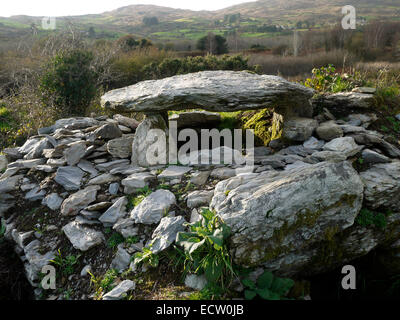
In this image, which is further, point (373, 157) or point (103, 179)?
point (103, 179)

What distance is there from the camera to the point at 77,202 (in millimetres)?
3896

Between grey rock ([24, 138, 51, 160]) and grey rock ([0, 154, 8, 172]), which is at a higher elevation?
grey rock ([24, 138, 51, 160])

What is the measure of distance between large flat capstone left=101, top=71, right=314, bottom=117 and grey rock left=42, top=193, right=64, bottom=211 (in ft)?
5.35

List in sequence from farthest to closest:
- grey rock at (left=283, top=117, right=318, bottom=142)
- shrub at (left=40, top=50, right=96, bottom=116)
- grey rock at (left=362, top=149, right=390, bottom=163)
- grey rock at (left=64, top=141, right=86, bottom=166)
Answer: shrub at (left=40, top=50, right=96, bottom=116) → grey rock at (left=64, top=141, right=86, bottom=166) → grey rock at (left=283, top=117, right=318, bottom=142) → grey rock at (left=362, top=149, right=390, bottom=163)

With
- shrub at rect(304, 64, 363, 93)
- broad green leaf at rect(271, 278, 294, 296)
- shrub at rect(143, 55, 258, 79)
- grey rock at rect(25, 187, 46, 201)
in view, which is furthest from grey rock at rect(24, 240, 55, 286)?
shrub at rect(143, 55, 258, 79)

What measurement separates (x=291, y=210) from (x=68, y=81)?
Answer: 6.23 metres

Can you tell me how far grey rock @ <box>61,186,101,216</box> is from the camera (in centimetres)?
387

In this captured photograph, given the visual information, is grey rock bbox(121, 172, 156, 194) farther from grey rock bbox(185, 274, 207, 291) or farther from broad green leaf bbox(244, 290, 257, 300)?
broad green leaf bbox(244, 290, 257, 300)

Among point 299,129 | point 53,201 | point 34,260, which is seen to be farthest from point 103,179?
point 299,129

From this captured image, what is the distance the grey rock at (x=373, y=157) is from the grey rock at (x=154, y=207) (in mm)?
2635

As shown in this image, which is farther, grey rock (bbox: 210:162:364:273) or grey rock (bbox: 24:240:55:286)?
grey rock (bbox: 24:240:55:286)

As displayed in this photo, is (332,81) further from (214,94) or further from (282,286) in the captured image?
(282,286)

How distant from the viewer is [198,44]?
21312 millimetres
